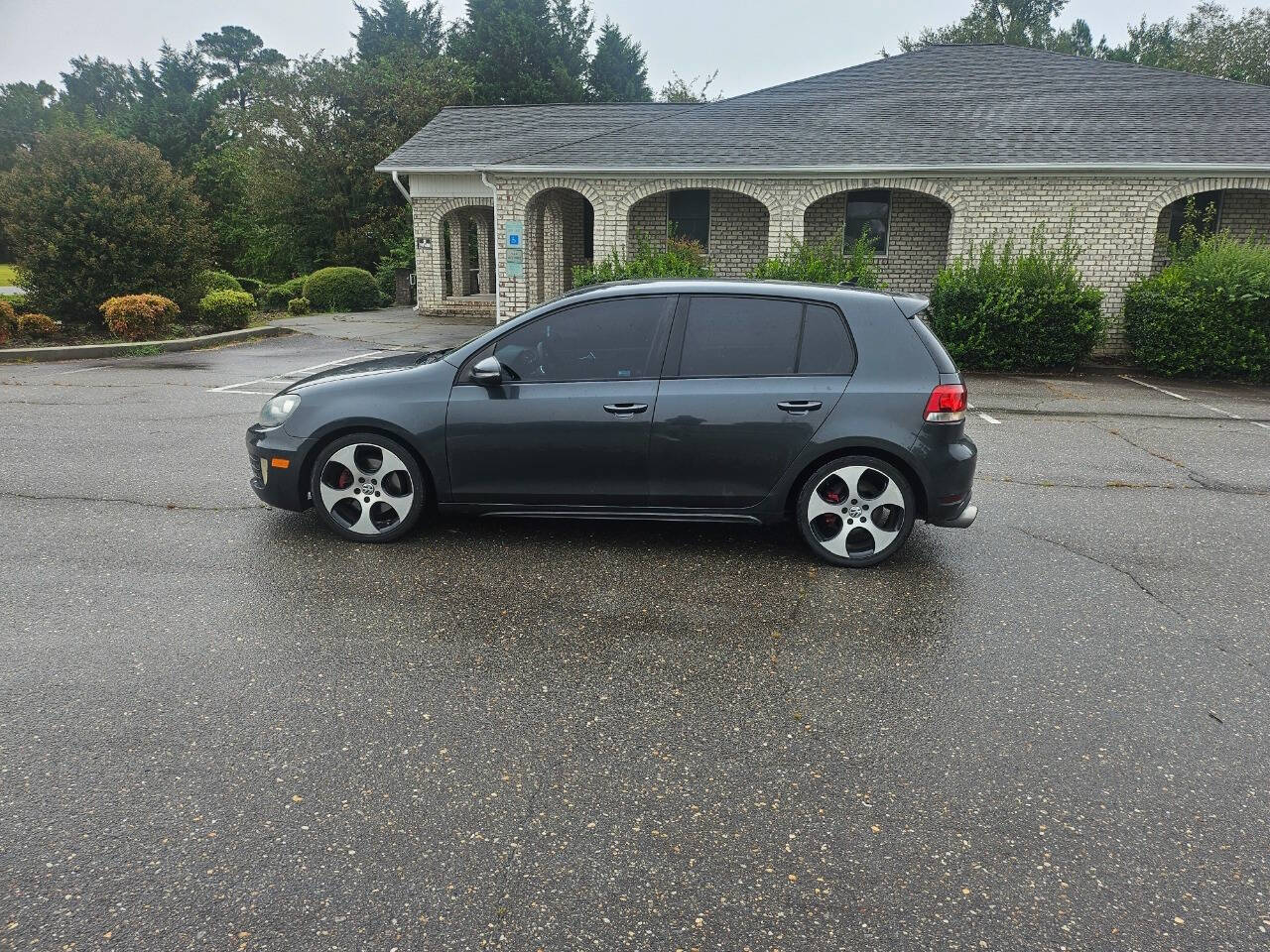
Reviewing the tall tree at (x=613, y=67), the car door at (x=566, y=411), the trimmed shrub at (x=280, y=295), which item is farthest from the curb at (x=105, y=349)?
the tall tree at (x=613, y=67)

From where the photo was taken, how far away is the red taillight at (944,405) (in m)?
5.11

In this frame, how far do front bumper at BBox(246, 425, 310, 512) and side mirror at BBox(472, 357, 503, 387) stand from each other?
Result: 1.15 metres

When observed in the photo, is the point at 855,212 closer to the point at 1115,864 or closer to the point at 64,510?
the point at 64,510

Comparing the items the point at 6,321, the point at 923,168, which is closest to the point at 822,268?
the point at 923,168

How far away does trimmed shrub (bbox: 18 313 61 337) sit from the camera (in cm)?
1551

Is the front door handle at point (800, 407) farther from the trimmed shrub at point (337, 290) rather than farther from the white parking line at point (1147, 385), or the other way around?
the trimmed shrub at point (337, 290)

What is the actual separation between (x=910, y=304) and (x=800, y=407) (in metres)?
0.95

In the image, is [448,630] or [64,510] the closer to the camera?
[448,630]

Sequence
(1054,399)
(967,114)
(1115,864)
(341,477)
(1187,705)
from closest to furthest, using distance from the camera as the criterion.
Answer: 1. (1115,864)
2. (1187,705)
3. (341,477)
4. (1054,399)
5. (967,114)

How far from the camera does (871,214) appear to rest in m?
19.5

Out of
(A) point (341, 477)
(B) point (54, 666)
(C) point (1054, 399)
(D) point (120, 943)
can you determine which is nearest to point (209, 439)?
(A) point (341, 477)

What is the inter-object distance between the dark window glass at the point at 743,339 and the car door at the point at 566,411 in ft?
0.63

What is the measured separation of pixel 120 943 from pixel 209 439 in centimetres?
683

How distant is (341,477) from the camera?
5.57m
